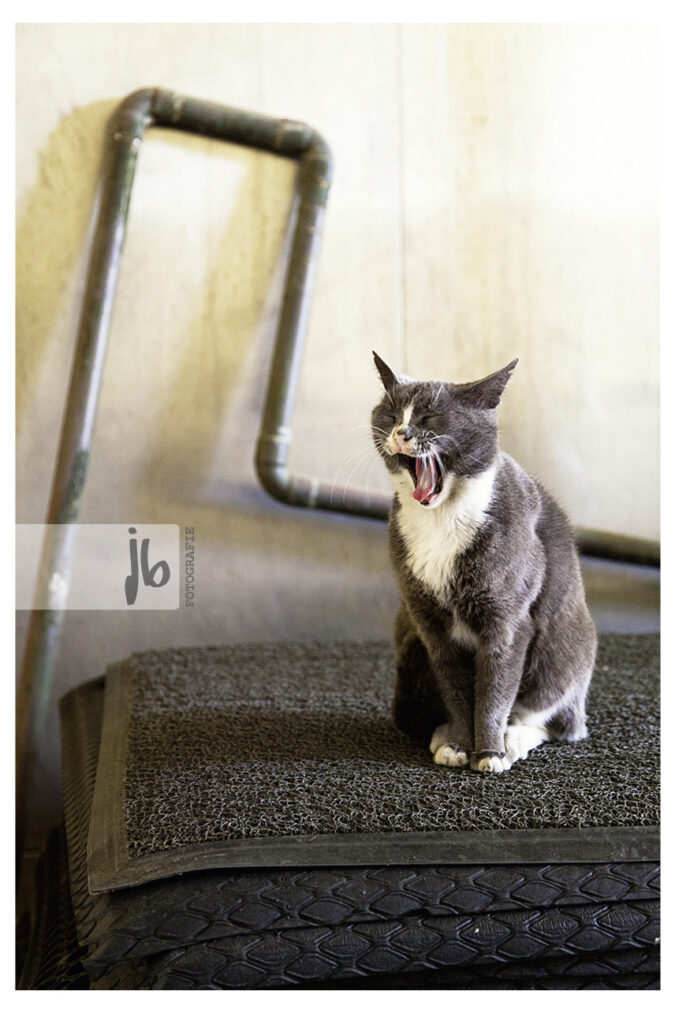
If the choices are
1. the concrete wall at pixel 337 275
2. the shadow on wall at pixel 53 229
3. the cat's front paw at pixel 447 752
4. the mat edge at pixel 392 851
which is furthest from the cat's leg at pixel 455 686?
the shadow on wall at pixel 53 229

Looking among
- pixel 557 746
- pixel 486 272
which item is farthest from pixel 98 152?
pixel 557 746

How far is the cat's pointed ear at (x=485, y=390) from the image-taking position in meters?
0.85

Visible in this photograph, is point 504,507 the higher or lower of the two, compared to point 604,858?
higher

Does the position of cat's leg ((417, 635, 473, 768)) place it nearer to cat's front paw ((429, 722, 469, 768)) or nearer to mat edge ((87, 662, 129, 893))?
cat's front paw ((429, 722, 469, 768))

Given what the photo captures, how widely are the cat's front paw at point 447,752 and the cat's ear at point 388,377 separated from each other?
38 cm

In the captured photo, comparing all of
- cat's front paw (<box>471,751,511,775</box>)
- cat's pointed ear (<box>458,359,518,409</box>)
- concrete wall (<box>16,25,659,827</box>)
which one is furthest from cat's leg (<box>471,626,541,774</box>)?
concrete wall (<box>16,25,659,827</box>)

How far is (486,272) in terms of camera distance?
61.0 inches

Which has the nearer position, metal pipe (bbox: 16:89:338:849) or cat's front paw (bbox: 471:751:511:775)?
cat's front paw (bbox: 471:751:511:775)

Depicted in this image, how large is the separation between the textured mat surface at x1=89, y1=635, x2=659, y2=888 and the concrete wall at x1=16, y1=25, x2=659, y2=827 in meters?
0.29

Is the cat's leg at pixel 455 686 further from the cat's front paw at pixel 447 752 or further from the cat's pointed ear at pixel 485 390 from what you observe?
the cat's pointed ear at pixel 485 390

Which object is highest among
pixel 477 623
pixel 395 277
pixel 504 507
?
pixel 395 277

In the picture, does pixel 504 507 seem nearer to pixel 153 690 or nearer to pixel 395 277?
pixel 153 690

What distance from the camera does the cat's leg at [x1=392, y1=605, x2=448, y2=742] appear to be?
0.99 meters

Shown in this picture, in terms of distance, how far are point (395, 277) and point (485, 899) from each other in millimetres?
1107
